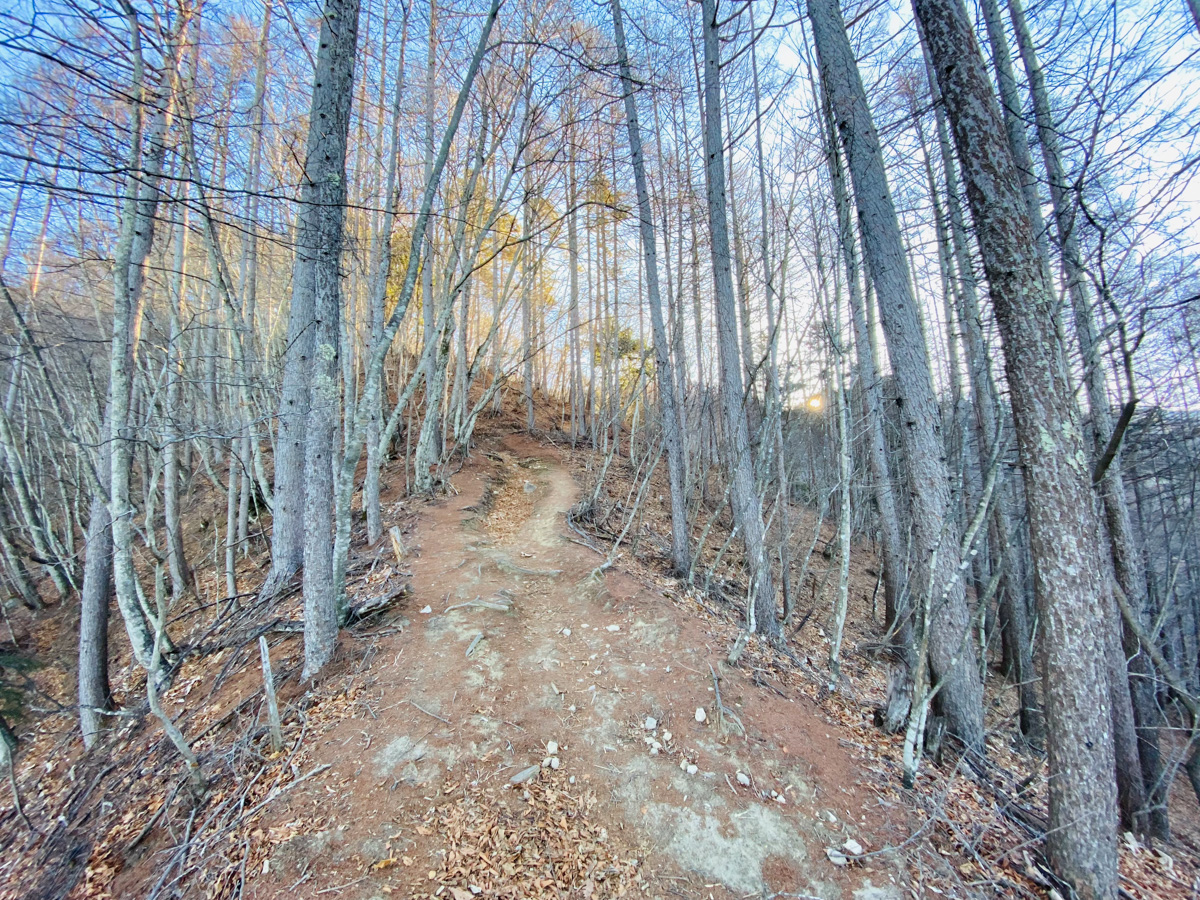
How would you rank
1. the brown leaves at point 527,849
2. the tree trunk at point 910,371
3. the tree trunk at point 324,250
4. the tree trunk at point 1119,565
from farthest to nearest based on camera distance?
1. the tree trunk at point 1119,565
2. the tree trunk at point 910,371
3. the tree trunk at point 324,250
4. the brown leaves at point 527,849

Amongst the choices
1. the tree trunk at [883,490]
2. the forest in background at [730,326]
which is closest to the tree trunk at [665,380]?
the forest in background at [730,326]

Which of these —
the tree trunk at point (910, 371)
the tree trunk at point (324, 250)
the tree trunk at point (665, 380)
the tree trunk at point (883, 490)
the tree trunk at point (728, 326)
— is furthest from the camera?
the tree trunk at point (665, 380)

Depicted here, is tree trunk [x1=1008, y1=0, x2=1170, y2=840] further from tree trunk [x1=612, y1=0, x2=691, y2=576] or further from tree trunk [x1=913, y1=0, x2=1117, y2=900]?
tree trunk [x1=612, y1=0, x2=691, y2=576]

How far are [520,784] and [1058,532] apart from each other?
368 centimetres

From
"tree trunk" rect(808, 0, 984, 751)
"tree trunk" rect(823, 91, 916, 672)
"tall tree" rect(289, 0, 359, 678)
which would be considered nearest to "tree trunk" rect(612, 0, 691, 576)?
"tree trunk" rect(823, 91, 916, 672)

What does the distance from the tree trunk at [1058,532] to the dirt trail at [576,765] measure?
105 centimetres

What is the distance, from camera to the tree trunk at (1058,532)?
8.55 feet

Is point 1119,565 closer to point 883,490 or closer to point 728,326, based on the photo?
point 883,490

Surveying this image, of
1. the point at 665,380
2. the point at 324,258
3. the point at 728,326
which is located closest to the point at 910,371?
the point at 728,326

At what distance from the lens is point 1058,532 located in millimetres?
2650

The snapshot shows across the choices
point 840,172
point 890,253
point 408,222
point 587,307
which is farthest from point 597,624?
point 587,307

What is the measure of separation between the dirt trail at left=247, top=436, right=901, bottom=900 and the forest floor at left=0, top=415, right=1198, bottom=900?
0.05ft

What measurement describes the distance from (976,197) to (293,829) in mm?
5550

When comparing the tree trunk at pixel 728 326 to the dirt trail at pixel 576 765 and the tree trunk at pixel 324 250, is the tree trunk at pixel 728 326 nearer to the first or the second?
the dirt trail at pixel 576 765
